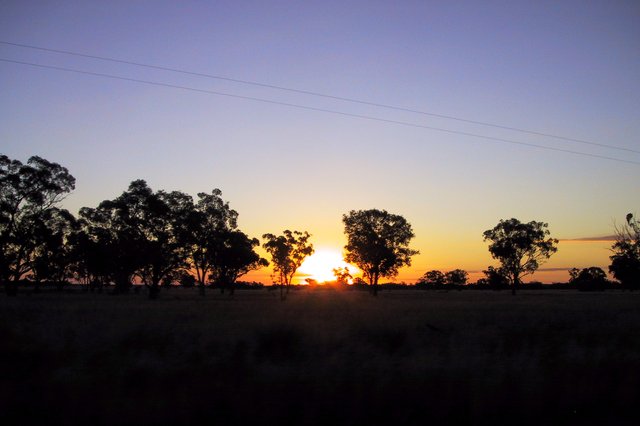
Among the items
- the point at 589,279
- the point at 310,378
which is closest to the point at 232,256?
the point at 310,378

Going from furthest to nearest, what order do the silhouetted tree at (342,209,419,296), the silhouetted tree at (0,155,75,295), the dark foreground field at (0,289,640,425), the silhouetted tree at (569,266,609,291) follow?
the silhouetted tree at (569,266,609,291) < the silhouetted tree at (342,209,419,296) < the silhouetted tree at (0,155,75,295) < the dark foreground field at (0,289,640,425)

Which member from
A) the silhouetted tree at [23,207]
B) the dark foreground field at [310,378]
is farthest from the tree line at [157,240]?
the dark foreground field at [310,378]

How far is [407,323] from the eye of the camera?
62.1 ft

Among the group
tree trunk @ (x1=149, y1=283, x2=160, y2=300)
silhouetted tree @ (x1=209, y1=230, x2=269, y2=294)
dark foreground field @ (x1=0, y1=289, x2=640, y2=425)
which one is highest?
silhouetted tree @ (x1=209, y1=230, x2=269, y2=294)

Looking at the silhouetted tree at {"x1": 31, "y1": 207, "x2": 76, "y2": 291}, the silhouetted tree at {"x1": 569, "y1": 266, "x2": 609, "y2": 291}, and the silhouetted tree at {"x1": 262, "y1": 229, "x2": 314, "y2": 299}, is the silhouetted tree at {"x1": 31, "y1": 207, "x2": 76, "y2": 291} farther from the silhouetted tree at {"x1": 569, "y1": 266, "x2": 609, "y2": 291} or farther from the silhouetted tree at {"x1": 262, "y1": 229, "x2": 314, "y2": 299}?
the silhouetted tree at {"x1": 569, "y1": 266, "x2": 609, "y2": 291}

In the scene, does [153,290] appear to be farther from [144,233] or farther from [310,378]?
[310,378]

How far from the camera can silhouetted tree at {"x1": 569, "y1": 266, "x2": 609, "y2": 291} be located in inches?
5138

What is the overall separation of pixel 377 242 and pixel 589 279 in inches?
3595

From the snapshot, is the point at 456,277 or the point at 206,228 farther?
the point at 456,277

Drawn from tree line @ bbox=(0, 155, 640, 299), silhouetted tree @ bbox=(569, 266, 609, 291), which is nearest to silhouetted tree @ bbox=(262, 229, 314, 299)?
tree line @ bbox=(0, 155, 640, 299)

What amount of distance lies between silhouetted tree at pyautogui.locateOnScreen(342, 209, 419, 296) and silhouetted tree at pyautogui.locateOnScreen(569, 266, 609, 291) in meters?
70.0

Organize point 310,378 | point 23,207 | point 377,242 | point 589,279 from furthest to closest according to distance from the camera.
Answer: point 589,279 → point 377,242 → point 23,207 → point 310,378

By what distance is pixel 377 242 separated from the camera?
82.4 metres

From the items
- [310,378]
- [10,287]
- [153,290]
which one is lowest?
[310,378]
